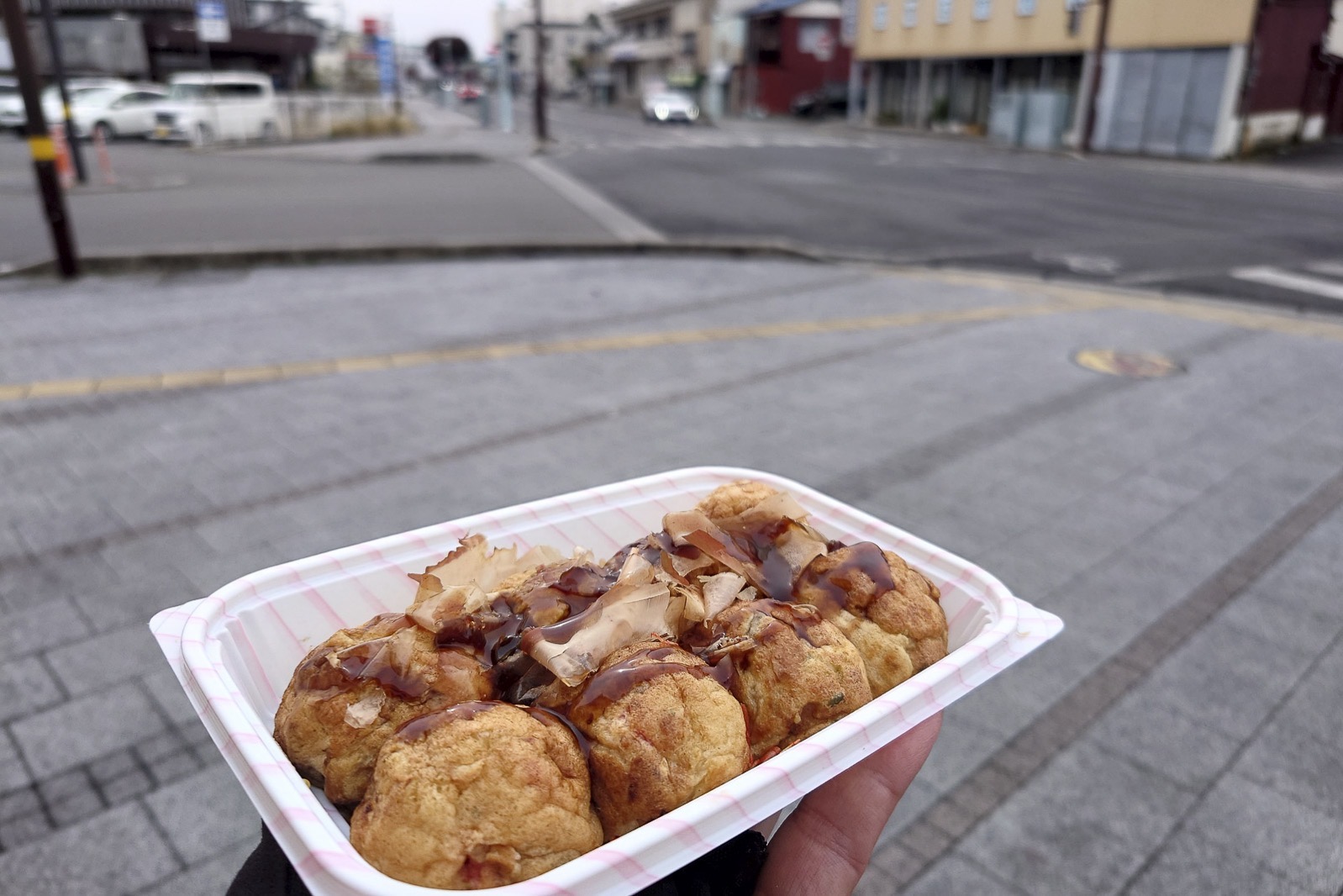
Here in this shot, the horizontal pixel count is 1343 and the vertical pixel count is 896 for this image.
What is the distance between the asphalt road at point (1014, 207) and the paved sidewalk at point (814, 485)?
8.55ft

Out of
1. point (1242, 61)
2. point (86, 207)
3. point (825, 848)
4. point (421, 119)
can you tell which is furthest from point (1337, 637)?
point (421, 119)

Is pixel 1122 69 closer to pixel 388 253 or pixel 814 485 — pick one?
pixel 388 253

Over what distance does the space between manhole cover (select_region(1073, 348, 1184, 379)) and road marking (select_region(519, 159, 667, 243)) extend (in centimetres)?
612

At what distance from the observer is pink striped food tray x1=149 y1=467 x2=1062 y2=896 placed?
1.12 m

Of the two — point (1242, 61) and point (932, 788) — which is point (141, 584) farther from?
point (1242, 61)

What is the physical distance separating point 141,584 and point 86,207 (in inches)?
553

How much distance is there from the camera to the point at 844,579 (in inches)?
67.8

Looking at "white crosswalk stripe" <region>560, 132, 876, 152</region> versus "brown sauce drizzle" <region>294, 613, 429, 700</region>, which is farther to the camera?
"white crosswalk stripe" <region>560, 132, 876, 152</region>

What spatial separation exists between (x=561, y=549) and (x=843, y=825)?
0.77 m

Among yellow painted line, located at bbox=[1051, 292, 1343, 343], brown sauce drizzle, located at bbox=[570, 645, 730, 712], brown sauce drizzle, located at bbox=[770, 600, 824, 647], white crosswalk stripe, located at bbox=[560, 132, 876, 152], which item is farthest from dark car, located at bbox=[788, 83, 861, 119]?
brown sauce drizzle, located at bbox=[570, 645, 730, 712]

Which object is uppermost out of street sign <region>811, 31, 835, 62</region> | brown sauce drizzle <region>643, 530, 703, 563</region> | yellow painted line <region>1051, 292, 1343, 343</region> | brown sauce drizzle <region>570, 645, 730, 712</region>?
street sign <region>811, 31, 835, 62</region>

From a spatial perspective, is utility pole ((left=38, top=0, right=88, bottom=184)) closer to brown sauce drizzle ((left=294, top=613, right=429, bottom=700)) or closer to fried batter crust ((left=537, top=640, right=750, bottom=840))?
brown sauce drizzle ((left=294, top=613, right=429, bottom=700))

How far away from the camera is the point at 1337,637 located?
12.9 feet

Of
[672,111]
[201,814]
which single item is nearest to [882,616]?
[201,814]
